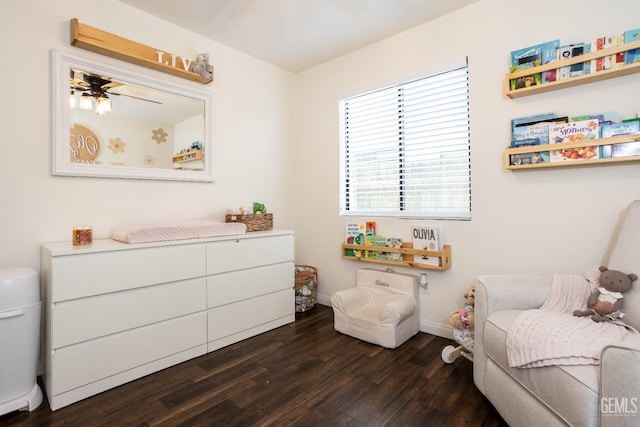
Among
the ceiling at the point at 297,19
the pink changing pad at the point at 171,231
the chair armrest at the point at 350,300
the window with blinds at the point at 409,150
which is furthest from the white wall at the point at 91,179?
the chair armrest at the point at 350,300

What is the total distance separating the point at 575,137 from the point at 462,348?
1439mm

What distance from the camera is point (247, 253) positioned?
2.44m

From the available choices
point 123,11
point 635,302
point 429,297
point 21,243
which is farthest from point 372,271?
point 123,11

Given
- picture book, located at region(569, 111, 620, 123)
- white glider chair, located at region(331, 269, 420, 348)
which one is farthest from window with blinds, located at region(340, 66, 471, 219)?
picture book, located at region(569, 111, 620, 123)

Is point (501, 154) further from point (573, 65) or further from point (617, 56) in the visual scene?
point (617, 56)

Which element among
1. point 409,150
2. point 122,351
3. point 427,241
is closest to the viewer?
point 122,351

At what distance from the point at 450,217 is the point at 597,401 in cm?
150

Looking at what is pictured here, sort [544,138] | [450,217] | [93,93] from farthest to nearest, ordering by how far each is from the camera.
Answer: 1. [450,217]
2. [93,93]
3. [544,138]

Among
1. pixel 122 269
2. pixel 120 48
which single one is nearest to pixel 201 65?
pixel 120 48

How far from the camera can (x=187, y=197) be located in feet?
8.44

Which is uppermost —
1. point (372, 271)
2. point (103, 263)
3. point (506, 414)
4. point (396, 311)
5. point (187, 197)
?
point (187, 197)

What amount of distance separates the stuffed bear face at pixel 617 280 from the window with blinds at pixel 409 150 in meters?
0.94

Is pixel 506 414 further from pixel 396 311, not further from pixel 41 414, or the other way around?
pixel 41 414

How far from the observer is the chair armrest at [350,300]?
2469 mm
